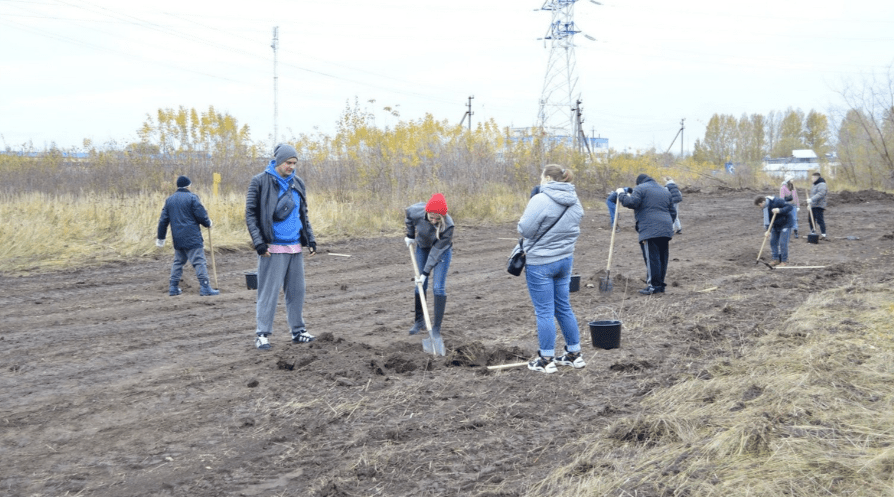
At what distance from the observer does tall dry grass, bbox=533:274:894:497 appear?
155 inches

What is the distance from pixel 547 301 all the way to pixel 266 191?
9.39 feet

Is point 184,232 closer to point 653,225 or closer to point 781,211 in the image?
point 653,225

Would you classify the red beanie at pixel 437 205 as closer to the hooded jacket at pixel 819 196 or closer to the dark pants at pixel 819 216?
the hooded jacket at pixel 819 196

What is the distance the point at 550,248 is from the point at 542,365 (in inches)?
42.0

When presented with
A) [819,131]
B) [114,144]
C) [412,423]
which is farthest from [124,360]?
[819,131]

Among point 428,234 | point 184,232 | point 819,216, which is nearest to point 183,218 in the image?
point 184,232

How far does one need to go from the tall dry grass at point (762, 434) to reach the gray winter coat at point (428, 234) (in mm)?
2617

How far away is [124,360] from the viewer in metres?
7.08

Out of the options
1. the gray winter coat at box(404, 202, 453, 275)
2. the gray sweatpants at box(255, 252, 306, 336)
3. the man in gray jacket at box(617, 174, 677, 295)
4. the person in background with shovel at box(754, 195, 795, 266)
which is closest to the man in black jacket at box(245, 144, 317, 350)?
the gray sweatpants at box(255, 252, 306, 336)

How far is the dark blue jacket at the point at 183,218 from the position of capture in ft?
35.7

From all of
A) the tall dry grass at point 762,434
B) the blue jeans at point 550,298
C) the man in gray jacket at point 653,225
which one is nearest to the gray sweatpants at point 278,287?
the blue jeans at point 550,298

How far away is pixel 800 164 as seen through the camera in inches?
2815

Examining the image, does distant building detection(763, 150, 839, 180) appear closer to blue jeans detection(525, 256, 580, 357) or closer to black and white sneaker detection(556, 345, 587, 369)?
black and white sneaker detection(556, 345, 587, 369)

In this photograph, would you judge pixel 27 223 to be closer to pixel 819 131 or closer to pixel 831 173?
pixel 831 173
